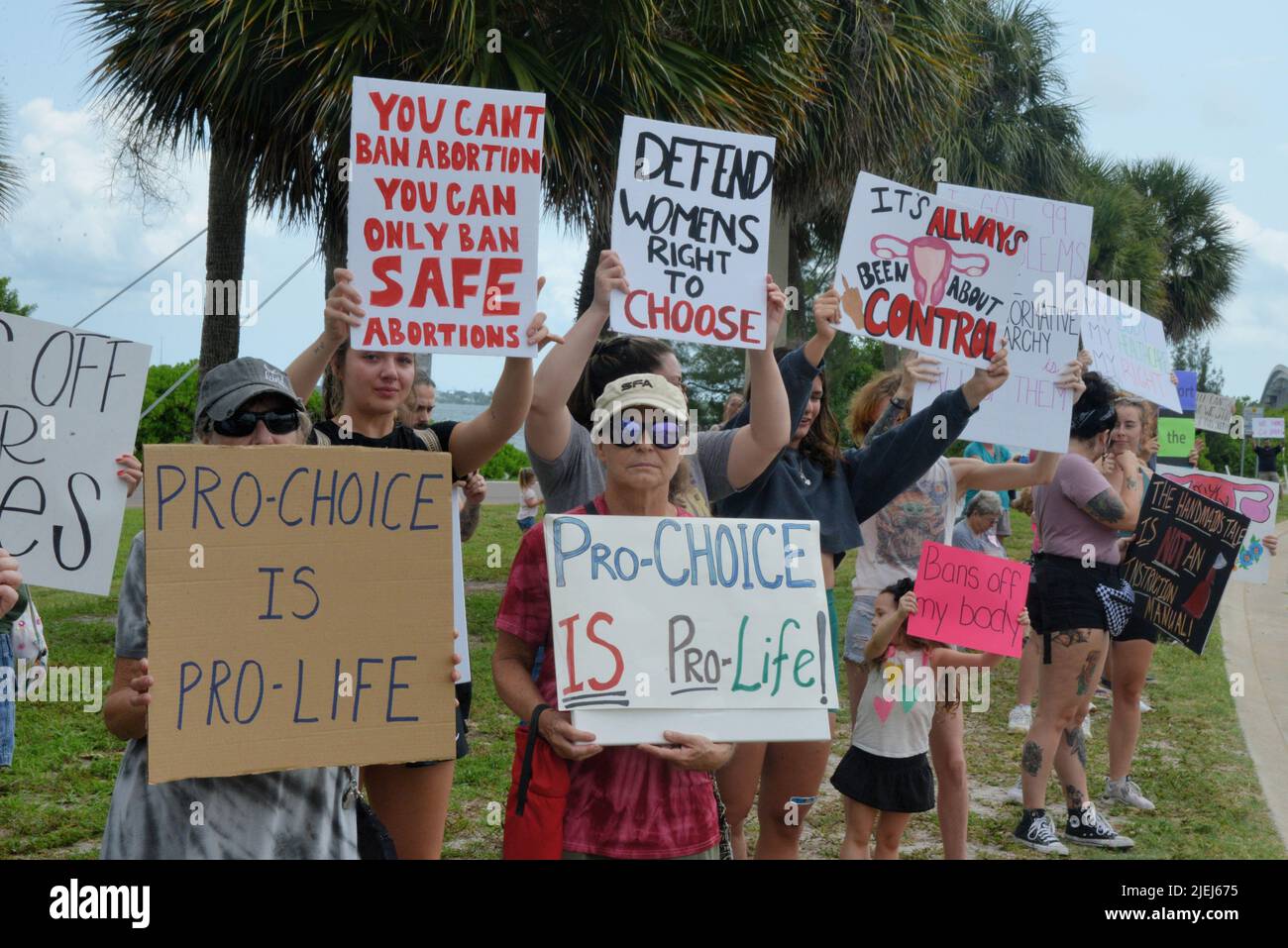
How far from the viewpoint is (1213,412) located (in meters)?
8.77

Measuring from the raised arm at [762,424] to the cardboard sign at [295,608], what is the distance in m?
1.13

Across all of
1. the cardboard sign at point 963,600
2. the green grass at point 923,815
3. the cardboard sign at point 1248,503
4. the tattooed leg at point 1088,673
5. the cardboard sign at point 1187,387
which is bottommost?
the green grass at point 923,815

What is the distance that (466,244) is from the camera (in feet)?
10.8

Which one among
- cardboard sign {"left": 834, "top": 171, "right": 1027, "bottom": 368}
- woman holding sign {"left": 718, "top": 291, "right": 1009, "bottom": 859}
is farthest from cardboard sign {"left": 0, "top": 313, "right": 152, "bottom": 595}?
cardboard sign {"left": 834, "top": 171, "right": 1027, "bottom": 368}

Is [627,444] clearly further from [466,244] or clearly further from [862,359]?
[862,359]

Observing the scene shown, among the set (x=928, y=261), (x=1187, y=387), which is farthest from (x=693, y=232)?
(x=1187, y=387)

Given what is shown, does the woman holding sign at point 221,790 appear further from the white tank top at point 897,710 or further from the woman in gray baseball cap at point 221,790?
the white tank top at point 897,710

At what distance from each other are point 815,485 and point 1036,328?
1.32 metres

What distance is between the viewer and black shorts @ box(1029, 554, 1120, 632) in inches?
213

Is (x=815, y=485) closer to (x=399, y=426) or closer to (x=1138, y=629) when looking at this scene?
(x=399, y=426)

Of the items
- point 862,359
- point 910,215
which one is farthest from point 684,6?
point 862,359

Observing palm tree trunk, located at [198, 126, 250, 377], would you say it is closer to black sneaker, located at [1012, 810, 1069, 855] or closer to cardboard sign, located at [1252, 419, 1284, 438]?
black sneaker, located at [1012, 810, 1069, 855]

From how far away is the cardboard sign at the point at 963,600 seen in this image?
4305 mm

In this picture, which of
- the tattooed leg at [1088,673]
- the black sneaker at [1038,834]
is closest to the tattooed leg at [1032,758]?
the black sneaker at [1038,834]
